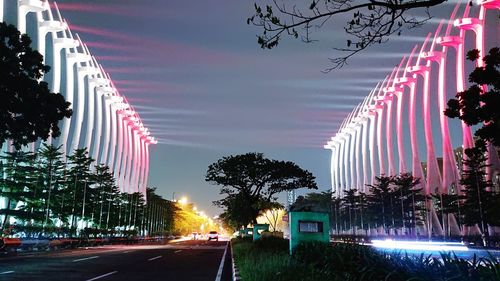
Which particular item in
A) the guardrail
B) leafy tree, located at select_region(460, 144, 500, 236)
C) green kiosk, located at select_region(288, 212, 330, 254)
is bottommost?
the guardrail

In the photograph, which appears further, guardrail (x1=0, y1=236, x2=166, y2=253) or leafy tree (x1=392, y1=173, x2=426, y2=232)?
leafy tree (x1=392, y1=173, x2=426, y2=232)

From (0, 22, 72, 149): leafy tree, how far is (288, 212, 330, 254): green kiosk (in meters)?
14.8

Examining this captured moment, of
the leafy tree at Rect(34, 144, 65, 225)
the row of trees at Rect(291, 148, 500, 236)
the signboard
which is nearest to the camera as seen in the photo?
the signboard

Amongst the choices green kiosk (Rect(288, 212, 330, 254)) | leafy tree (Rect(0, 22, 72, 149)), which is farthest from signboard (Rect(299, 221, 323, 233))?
leafy tree (Rect(0, 22, 72, 149))

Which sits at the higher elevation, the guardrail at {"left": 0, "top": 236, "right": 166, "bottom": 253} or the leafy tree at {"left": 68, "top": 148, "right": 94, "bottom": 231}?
the leafy tree at {"left": 68, "top": 148, "right": 94, "bottom": 231}

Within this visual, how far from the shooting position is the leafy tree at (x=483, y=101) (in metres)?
20.0

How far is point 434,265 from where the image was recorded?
19.7 ft

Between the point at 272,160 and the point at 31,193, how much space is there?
91.6 feet

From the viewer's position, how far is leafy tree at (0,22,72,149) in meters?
23.6

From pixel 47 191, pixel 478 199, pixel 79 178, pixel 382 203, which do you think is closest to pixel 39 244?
pixel 47 191

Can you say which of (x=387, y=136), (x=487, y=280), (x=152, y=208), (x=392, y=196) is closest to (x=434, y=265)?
(x=487, y=280)

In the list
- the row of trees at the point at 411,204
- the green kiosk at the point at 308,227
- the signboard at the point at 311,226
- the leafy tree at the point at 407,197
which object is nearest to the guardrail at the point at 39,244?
the row of trees at the point at 411,204

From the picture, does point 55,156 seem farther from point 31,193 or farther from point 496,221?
point 496,221

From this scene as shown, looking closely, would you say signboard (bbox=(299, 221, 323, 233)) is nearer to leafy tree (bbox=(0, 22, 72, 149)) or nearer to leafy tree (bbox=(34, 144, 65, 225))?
leafy tree (bbox=(0, 22, 72, 149))
